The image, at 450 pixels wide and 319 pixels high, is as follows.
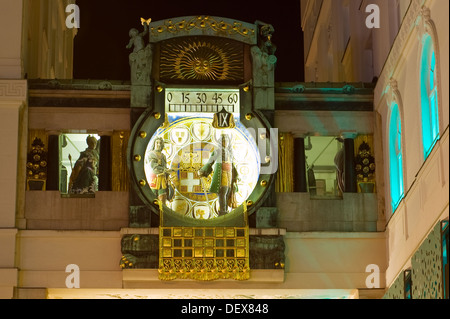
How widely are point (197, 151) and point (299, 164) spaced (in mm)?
2478

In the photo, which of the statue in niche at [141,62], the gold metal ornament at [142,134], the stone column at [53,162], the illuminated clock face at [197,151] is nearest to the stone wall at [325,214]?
the illuminated clock face at [197,151]

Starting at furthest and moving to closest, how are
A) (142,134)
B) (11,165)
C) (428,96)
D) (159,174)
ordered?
(159,174) → (142,134) → (11,165) → (428,96)

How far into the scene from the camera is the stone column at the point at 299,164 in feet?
103

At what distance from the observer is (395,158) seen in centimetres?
3016

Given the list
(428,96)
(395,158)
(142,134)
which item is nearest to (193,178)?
(142,134)

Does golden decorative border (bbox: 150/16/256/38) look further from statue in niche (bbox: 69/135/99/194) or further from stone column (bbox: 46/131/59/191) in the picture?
stone column (bbox: 46/131/59/191)

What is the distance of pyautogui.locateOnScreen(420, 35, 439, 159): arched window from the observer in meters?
25.2

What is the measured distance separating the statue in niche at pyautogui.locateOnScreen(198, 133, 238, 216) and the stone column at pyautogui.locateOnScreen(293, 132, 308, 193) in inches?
57.1

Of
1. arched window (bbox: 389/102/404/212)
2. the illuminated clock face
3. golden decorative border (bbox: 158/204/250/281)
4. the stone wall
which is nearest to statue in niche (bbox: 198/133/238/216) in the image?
the illuminated clock face

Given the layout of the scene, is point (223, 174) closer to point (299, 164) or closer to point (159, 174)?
point (159, 174)

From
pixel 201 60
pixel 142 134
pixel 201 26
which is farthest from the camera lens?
pixel 201 60

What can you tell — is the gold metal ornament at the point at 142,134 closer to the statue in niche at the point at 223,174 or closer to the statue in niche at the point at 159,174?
the statue in niche at the point at 159,174

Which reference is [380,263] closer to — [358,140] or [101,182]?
[358,140]

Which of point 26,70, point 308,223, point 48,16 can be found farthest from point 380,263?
point 48,16
